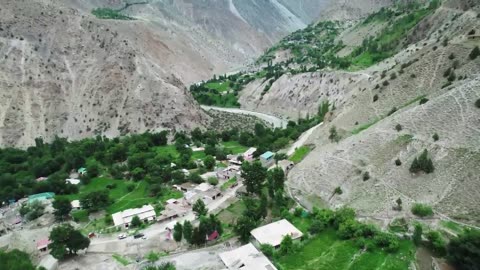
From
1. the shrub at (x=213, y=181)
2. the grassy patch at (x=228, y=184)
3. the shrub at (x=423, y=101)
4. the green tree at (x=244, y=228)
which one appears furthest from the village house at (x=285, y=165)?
the shrub at (x=423, y=101)

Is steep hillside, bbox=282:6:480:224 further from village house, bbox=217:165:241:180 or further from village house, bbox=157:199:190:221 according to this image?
village house, bbox=157:199:190:221

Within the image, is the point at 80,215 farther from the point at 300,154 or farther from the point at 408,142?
the point at 408,142

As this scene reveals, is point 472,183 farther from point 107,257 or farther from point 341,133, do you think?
point 107,257

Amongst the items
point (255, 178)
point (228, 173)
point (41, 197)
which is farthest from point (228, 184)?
point (41, 197)

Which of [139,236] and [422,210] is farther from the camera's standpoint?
[139,236]

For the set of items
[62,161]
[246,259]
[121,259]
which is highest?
[62,161]

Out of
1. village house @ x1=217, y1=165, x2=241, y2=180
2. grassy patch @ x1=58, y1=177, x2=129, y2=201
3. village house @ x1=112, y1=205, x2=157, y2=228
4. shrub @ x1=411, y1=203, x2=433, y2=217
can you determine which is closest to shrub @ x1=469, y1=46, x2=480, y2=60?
shrub @ x1=411, y1=203, x2=433, y2=217

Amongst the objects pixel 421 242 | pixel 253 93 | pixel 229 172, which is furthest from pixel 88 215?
pixel 253 93
